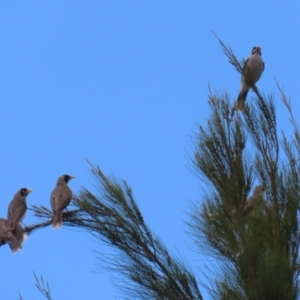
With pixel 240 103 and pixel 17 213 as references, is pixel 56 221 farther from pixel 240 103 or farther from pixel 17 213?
pixel 17 213

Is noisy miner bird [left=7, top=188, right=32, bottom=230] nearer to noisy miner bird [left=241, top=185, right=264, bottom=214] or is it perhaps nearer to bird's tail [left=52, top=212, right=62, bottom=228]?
bird's tail [left=52, top=212, right=62, bottom=228]

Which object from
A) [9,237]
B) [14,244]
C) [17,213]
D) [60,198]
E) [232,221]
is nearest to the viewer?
[232,221]

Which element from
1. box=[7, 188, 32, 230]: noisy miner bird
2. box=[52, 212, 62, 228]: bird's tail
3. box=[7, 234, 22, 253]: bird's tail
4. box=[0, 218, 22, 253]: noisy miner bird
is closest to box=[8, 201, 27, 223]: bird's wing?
box=[7, 188, 32, 230]: noisy miner bird

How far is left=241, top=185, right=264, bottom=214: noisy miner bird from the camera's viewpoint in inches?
136

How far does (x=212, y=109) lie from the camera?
3.79 metres

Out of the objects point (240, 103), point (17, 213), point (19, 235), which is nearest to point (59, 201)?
point (19, 235)

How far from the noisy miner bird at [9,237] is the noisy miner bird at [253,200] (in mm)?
2487

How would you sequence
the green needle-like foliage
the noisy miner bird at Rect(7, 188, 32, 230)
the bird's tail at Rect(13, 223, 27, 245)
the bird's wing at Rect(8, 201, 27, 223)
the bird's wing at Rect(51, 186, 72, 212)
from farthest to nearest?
the bird's wing at Rect(8, 201, 27, 223) → the noisy miner bird at Rect(7, 188, 32, 230) → the bird's tail at Rect(13, 223, 27, 245) → the bird's wing at Rect(51, 186, 72, 212) → the green needle-like foliage

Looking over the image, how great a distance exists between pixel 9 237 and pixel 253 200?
273cm

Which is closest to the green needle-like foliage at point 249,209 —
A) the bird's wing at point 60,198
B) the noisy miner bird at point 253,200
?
the noisy miner bird at point 253,200

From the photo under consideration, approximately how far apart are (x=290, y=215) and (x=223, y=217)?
11.8 inches

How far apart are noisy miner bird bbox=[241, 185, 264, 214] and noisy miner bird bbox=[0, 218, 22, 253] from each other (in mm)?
2487

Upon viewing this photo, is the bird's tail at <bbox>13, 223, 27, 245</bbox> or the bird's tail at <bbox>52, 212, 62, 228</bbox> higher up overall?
the bird's tail at <bbox>13, 223, 27, 245</bbox>

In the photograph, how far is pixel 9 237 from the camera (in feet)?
18.9
